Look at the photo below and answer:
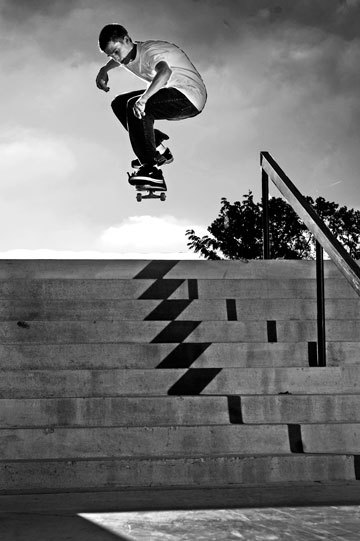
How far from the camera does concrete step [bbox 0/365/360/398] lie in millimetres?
3730

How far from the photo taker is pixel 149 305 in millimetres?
4578

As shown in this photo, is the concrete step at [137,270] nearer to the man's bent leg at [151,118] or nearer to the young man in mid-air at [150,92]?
the young man in mid-air at [150,92]

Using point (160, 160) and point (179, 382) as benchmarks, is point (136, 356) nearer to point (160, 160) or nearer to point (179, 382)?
point (179, 382)

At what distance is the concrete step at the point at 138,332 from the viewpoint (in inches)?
168

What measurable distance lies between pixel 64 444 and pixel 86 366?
29.7 inches

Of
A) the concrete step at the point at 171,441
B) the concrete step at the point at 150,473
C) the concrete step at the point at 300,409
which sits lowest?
the concrete step at the point at 150,473

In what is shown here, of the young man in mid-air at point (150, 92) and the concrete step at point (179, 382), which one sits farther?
the young man in mid-air at point (150, 92)

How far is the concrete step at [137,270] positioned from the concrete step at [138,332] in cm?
66

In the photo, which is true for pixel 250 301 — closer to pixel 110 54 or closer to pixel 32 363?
pixel 32 363

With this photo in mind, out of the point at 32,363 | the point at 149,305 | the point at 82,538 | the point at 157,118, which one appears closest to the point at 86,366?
the point at 32,363

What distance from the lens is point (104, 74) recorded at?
255 inches

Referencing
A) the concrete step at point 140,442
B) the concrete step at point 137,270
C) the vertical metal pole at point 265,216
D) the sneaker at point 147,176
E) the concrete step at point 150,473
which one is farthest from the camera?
the sneaker at point 147,176

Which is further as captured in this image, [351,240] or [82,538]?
[351,240]

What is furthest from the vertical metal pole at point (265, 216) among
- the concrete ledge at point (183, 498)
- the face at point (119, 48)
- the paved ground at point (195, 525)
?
the paved ground at point (195, 525)
